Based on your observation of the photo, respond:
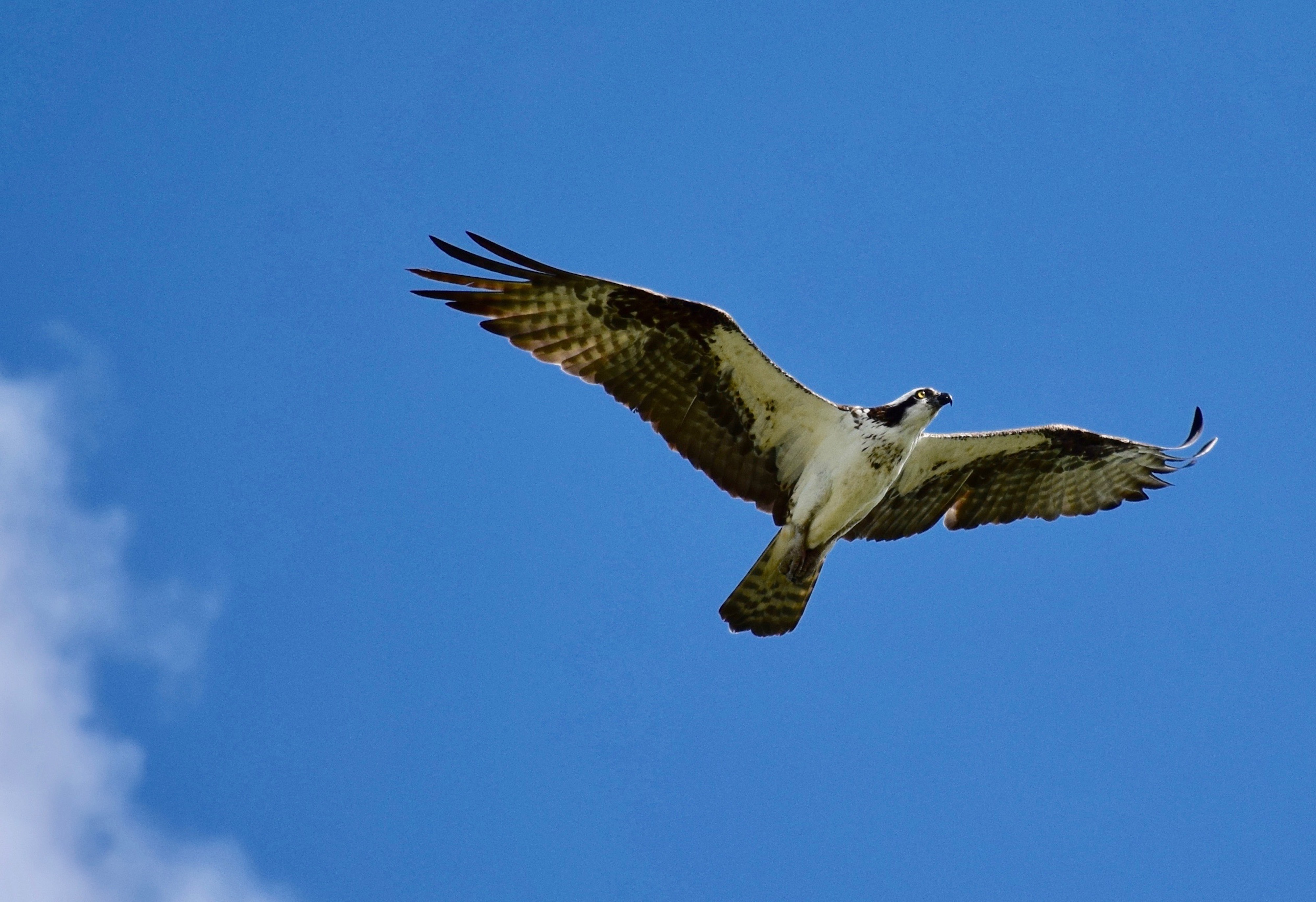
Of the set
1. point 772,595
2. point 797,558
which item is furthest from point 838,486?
point 772,595

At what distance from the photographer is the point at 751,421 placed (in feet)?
40.5

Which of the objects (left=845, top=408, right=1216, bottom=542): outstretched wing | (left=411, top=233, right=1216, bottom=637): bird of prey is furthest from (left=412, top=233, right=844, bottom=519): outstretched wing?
(left=845, top=408, right=1216, bottom=542): outstretched wing

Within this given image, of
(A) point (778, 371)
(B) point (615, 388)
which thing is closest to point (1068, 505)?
(A) point (778, 371)

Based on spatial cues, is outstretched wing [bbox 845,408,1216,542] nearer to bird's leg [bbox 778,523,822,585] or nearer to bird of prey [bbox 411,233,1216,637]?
bird of prey [bbox 411,233,1216,637]

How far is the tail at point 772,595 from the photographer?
12.2 metres

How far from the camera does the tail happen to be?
1224 centimetres

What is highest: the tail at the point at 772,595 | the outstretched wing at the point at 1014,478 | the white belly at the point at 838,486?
the outstretched wing at the point at 1014,478

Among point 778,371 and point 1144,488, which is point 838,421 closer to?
point 778,371

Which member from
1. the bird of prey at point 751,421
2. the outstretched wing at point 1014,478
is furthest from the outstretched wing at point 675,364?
the outstretched wing at point 1014,478

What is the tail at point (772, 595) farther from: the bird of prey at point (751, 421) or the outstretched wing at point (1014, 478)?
the outstretched wing at point (1014, 478)

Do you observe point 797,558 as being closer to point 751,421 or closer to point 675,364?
point 751,421

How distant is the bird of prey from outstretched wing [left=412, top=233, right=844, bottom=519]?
11mm

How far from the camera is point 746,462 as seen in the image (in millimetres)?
12500

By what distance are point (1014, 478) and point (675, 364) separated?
140 inches
